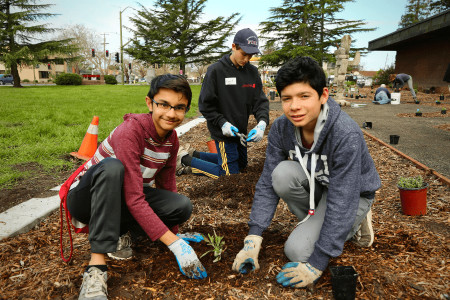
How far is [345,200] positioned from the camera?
68.5 inches

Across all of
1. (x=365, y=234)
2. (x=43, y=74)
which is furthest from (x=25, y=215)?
(x=43, y=74)

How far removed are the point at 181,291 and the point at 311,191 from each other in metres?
0.99

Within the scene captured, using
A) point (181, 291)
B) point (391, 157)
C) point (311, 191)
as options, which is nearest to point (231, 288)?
point (181, 291)

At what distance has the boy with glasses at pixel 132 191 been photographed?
1771mm

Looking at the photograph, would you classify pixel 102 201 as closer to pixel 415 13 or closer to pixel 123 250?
pixel 123 250

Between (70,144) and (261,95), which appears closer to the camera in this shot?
(261,95)

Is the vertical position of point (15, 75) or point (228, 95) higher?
point (15, 75)

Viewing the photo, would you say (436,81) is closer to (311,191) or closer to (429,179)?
(429,179)

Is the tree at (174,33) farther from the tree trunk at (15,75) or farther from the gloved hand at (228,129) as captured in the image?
the gloved hand at (228,129)

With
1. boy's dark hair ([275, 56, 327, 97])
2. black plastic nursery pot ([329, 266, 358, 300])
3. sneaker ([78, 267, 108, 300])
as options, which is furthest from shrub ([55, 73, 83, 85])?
black plastic nursery pot ([329, 266, 358, 300])

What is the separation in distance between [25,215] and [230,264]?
6.07ft

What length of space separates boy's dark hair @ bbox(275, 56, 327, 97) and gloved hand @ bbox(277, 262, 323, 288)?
1.01 metres

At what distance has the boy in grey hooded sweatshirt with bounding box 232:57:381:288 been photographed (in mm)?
1737

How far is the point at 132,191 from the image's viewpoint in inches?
72.0
